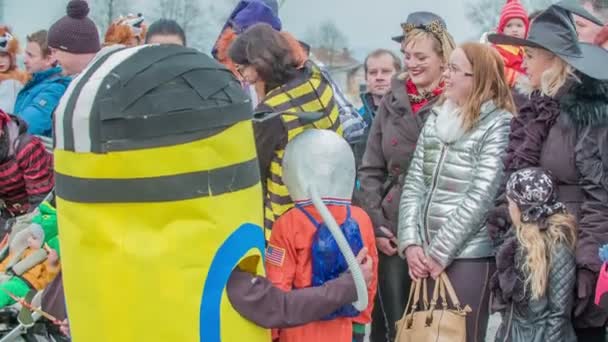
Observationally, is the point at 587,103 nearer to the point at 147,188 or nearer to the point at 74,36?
the point at 147,188

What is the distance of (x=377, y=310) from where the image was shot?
4.73m

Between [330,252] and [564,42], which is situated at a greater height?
[564,42]

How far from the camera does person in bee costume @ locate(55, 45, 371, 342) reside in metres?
2.38

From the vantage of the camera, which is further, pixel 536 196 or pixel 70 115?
pixel 536 196

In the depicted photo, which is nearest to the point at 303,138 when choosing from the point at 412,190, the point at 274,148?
the point at 274,148

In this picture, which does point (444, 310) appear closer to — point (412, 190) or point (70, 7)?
point (412, 190)

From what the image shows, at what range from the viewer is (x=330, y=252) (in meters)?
3.33

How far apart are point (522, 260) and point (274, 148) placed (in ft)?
3.65

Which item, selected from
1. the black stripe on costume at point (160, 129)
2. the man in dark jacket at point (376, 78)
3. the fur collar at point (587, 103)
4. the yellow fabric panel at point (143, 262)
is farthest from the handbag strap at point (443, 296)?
the black stripe on costume at point (160, 129)

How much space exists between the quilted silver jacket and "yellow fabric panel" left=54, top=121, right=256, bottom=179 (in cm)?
190

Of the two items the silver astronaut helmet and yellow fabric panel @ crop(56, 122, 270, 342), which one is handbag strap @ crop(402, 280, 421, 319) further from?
yellow fabric panel @ crop(56, 122, 270, 342)

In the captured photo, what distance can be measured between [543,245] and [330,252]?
99 centimetres

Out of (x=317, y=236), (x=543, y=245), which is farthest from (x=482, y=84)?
→ (x=317, y=236)

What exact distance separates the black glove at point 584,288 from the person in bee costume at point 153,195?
1.74m
